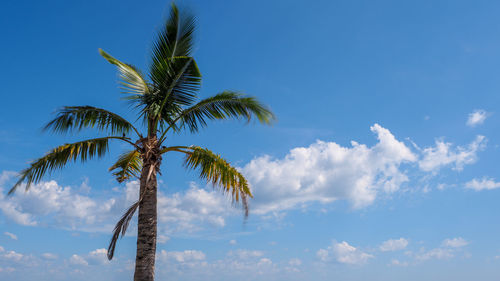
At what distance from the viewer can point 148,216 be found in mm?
→ 10617

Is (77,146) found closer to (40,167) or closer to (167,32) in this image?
(40,167)

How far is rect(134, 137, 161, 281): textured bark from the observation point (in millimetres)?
10273

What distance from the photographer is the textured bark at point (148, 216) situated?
1027cm

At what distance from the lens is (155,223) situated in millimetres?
10680

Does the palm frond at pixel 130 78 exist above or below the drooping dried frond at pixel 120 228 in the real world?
above

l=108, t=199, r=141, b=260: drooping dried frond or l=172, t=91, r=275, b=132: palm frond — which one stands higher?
l=172, t=91, r=275, b=132: palm frond

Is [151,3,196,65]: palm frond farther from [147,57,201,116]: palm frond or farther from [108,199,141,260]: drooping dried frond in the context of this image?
[108,199,141,260]: drooping dried frond

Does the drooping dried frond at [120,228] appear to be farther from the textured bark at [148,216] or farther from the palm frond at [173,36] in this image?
the palm frond at [173,36]

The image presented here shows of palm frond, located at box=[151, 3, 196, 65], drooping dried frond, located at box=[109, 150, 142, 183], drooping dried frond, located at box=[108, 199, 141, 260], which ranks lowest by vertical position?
drooping dried frond, located at box=[108, 199, 141, 260]

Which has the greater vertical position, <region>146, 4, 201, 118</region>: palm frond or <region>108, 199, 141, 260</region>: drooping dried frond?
<region>146, 4, 201, 118</region>: palm frond

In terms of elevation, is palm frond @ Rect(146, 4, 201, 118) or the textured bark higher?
palm frond @ Rect(146, 4, 201, 118)

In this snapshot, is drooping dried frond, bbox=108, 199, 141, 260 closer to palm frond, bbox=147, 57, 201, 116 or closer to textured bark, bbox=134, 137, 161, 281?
textured bark, bbox=134, 137, 161, 281

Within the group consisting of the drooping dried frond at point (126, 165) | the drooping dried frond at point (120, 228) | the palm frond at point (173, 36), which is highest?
the palm frond at point (173, 36)

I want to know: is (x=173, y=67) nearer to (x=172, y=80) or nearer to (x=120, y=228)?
(x=172, y=80)
